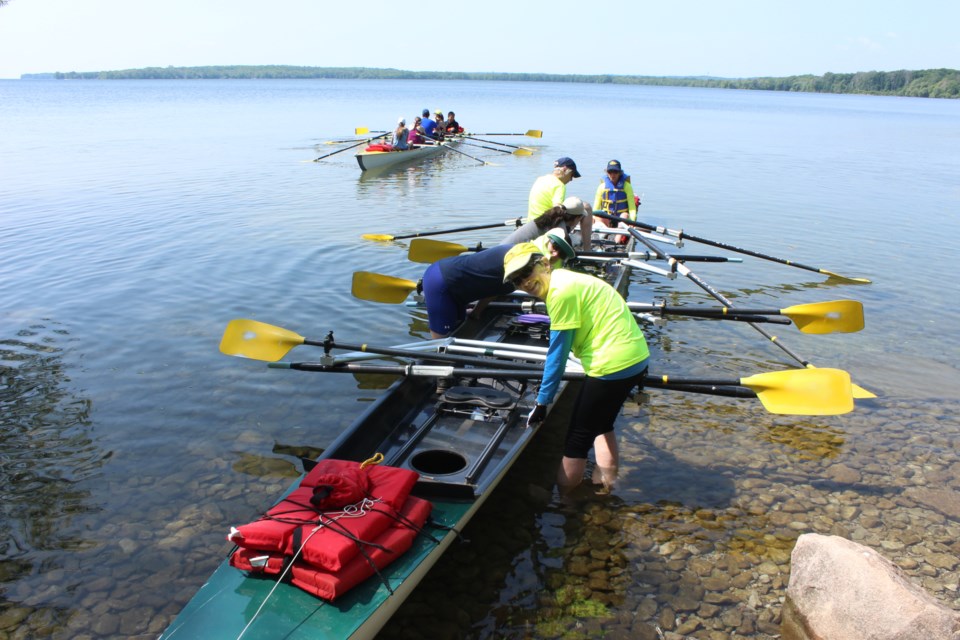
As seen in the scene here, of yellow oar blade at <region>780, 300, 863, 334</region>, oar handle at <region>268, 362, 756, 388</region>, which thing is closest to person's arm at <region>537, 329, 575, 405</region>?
oar handle at <region>268, 362, 756, 388</region>

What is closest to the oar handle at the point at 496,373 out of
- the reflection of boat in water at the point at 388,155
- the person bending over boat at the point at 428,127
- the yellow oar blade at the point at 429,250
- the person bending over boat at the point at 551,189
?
the person bending over boat at the point at 551,189

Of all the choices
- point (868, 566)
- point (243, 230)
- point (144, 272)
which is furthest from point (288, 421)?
point (243, 230)

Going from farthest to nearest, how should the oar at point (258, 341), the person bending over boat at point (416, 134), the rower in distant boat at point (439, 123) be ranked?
1. the rower in distant boat at point (439, 123)
2. the person bending over boat at point (416, 134)
3. the oar at point (258, 341)

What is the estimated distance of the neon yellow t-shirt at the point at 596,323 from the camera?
15.6 ft

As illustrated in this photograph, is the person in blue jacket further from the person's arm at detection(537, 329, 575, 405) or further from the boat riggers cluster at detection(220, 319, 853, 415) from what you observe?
the person's arm at detection(537, 329, 575, 405)

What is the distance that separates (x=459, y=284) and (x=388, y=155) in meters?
19.2

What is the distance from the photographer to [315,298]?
11.4 m

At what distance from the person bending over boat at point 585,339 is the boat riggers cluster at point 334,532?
139 cm

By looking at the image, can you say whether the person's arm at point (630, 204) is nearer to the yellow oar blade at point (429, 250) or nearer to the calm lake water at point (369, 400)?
the calm lake water at point (369, 400)

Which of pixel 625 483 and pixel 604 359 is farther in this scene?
pixel 625 483

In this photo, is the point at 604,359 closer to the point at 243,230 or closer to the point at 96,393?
the point at 96,393

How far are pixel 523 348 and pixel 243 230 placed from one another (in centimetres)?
1075

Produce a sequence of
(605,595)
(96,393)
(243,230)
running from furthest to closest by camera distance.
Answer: (243,230), (96,393), (605,595)

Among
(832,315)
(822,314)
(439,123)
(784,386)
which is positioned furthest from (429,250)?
(439,123)
